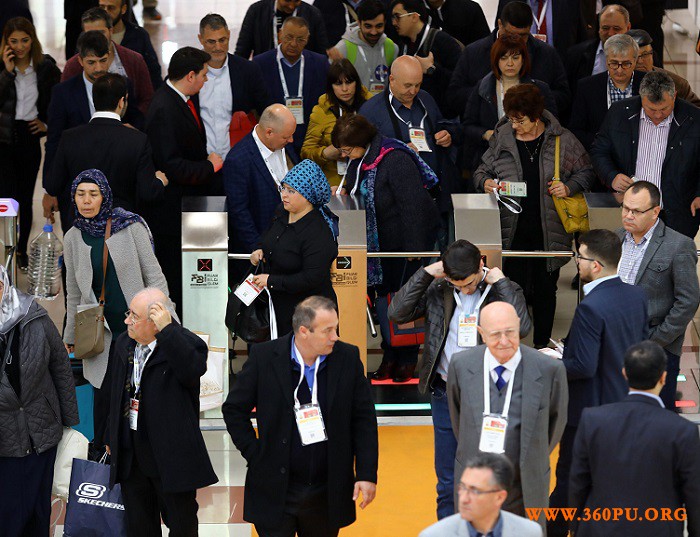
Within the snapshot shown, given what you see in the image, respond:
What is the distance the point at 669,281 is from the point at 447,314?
1462mm

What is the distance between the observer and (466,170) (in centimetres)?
1012

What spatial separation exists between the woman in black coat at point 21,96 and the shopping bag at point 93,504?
4.31 meters

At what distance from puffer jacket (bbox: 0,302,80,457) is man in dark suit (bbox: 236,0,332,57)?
4.90m

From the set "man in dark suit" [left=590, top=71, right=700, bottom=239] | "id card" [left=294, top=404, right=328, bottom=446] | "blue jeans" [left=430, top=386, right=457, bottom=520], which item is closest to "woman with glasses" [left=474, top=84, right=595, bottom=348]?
"man in dark suit" [left=590, top=71, right=700, bottom=239]

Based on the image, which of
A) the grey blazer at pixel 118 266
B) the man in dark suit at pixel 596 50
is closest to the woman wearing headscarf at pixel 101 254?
the grey blazer at pixel 118 266

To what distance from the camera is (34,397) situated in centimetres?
652

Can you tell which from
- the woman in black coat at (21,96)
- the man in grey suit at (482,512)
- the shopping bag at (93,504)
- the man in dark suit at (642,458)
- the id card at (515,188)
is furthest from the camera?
the woman in black coat at (21,96)

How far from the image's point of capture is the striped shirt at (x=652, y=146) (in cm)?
899

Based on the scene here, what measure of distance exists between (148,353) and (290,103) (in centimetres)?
416

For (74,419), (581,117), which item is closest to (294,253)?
(74,419)

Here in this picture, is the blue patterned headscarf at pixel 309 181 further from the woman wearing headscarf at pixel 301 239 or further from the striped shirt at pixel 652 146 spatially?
the striped shirt at pixel 652 146

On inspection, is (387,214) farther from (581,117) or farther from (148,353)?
(148,353)

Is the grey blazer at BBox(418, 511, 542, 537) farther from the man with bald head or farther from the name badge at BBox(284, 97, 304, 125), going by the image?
the name badge at BBox(284, 97, 304, 125)

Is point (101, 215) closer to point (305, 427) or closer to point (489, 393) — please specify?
point (305, 427)
